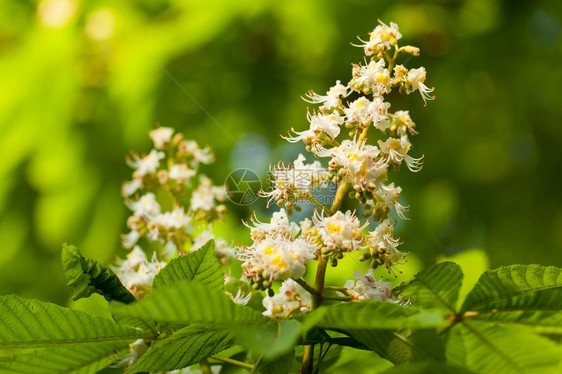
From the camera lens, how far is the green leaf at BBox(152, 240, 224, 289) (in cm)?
77

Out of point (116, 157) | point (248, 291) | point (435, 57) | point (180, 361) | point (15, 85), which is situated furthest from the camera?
point (435, 57)

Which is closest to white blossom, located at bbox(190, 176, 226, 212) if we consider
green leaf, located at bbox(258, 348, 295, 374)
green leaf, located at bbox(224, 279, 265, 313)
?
green leaf, located at bbox(224, 279, 265, 313)

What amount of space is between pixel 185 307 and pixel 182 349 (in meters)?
0.21

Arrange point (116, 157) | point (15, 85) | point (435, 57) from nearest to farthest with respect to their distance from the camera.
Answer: point (15, 85) → point (116, 157) → point (435, 57)

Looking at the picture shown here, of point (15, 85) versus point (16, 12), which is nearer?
point (15, 85)

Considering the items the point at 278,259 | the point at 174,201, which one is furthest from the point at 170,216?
the point at 278,259

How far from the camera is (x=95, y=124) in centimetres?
246

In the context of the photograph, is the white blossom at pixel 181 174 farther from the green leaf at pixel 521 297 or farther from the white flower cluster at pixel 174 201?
the green leaf at pixel 521 297

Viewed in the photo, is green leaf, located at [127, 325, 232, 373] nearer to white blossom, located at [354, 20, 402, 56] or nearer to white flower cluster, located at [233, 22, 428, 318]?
white flower cluster, located at [233, 22, 428, 318]

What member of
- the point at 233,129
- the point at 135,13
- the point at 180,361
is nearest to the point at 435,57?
the point at 233,129

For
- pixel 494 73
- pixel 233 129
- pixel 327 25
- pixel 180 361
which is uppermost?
pixel 494 73

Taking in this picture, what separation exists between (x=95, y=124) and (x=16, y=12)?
66 cm

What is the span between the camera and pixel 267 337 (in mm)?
585

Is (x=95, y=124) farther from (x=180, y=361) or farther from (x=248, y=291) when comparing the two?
(x=180, y=361)
